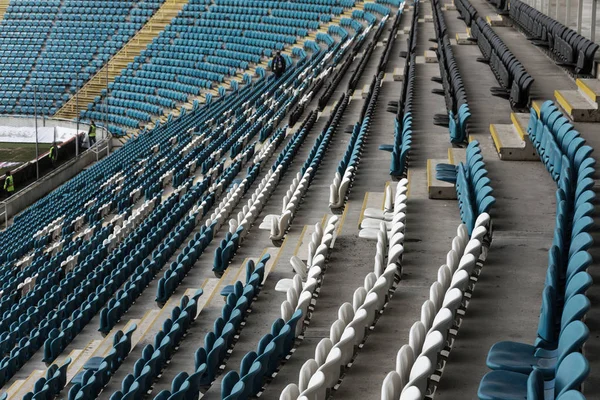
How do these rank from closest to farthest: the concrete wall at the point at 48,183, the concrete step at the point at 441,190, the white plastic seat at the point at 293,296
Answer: the white plastic seat at the point at 293,296 < the concrete step at the point at 441,190 < the concrete wall at the point at 48,183

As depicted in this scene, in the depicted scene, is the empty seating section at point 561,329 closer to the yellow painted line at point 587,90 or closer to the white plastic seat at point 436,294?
the white plastic seat at point 436,294

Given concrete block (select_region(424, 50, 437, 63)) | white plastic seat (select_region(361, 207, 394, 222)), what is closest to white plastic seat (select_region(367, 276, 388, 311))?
white plastic seat (select_region(361, 207, 394, 222))

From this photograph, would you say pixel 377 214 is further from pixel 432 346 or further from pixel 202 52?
pixel 202 52

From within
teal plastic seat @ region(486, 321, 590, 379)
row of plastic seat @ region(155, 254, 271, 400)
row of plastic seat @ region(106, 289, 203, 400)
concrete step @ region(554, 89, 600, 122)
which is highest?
concrete step @ region(554, 89, 600, 122)

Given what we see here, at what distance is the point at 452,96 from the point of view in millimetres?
11922

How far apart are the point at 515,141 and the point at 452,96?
318 cm

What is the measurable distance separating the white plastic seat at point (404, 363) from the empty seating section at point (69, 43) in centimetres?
2227

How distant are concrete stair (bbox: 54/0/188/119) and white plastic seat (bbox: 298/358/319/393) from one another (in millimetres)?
21356

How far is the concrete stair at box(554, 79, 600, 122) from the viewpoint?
28.3 feet

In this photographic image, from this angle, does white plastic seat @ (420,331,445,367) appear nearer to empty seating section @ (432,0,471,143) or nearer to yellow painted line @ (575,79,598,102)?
yellow painted line @ (575,79,598,102)

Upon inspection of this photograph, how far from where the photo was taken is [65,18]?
30.4 m

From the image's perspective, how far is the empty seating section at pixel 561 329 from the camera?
11.8 feet

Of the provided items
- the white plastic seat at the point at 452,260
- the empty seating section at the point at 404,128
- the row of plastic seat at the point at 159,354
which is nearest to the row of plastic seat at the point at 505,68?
the empty seating section at the point at 404,128

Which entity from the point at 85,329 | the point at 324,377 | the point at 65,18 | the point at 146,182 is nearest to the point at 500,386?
the point at 324,377
